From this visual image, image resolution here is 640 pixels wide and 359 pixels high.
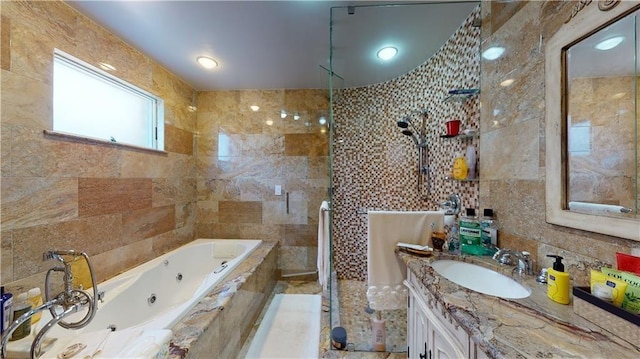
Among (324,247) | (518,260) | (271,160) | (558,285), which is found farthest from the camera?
(271,160)

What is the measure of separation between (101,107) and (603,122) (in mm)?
3072

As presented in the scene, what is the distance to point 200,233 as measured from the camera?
294 cm

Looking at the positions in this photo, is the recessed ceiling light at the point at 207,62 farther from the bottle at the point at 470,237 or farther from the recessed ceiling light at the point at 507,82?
the bottle at the point at 470,237

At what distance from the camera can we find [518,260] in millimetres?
1096

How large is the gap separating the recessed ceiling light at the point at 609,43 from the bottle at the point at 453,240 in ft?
3.41

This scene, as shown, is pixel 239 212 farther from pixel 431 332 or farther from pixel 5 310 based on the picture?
pixel 431 332

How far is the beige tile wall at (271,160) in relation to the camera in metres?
2.88

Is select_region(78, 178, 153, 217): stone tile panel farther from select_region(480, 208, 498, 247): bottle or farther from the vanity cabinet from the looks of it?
select_region(480, 208, 498, 247): bottle

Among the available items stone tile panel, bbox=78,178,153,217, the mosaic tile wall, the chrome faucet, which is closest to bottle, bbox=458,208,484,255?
the mosaic tile wall

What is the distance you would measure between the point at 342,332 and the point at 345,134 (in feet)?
6.27

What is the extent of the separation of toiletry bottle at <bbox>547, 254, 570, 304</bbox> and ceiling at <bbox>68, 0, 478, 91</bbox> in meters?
1.68

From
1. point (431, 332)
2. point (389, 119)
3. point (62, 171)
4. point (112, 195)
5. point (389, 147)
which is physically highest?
point (389, 119)

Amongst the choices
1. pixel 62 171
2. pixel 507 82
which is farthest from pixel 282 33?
pixel 62 171

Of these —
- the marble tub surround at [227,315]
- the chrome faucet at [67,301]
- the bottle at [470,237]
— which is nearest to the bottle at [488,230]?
the bottle at [470,237]
